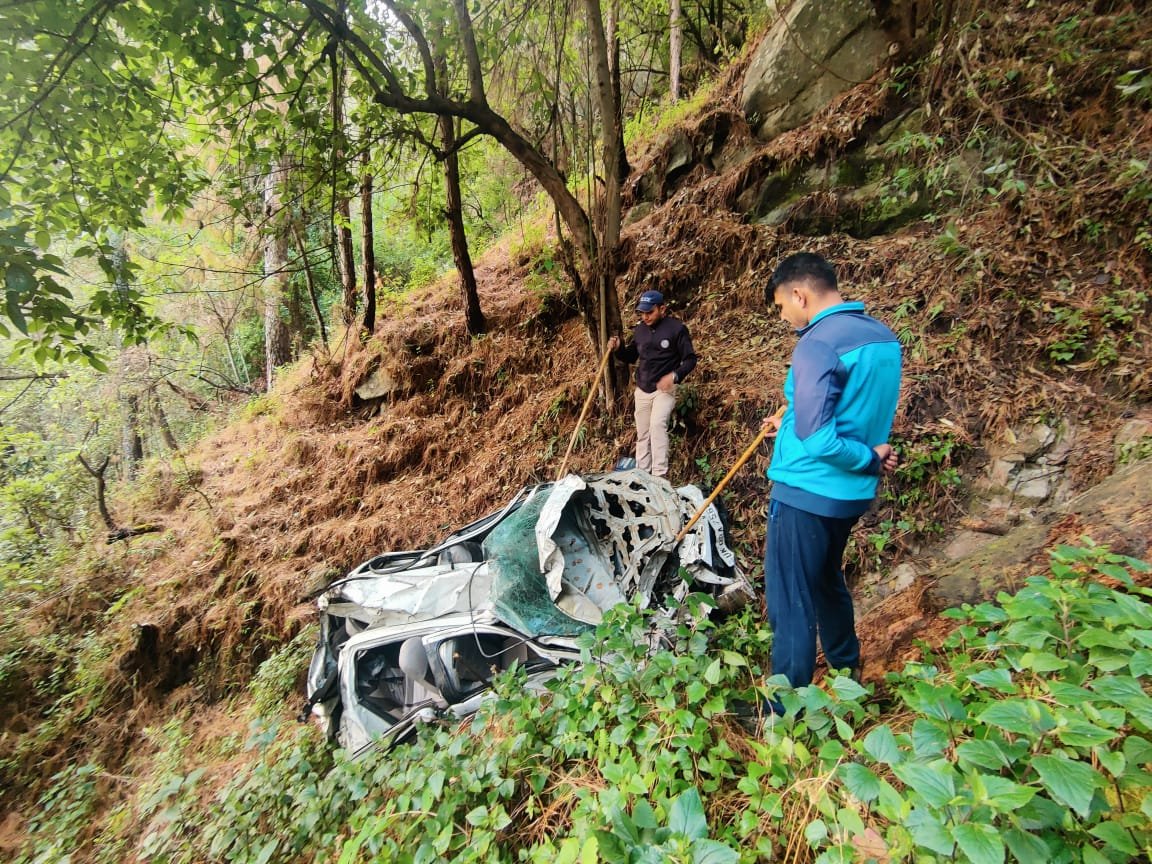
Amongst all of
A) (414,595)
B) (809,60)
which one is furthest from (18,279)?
(809,60)

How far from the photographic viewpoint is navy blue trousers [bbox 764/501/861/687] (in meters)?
2.08

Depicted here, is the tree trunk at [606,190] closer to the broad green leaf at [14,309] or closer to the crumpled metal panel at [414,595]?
the crumpled metal panel at [414,595]

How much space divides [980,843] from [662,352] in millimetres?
3737

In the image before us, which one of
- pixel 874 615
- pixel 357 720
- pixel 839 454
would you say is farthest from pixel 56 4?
pixel 874 615

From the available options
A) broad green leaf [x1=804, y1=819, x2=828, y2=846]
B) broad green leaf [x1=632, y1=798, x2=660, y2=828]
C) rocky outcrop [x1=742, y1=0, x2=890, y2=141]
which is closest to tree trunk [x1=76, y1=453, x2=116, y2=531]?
broad green leaf [x1=632, y1=798, x2=660, y2=828]

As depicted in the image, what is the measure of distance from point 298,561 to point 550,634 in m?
4.48

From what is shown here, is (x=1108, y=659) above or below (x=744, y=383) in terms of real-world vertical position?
below

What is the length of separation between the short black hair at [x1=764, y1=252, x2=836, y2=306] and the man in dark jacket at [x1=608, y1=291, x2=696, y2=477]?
2000 millimetres

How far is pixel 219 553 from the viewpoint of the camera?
21.2ft

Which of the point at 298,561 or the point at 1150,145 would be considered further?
the point at 298,561

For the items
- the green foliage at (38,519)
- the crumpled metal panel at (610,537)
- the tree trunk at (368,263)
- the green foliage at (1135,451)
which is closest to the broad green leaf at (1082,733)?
the crumpled metal panel at (610,537)

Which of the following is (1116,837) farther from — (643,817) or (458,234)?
(458,234)

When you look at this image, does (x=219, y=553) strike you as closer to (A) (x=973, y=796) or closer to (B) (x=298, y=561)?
(B) (x=298, y=561)

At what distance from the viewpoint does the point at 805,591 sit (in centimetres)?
208
